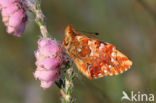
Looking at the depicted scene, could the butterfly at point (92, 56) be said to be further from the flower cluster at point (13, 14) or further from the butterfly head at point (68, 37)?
the flower cluster at point (13, 14)

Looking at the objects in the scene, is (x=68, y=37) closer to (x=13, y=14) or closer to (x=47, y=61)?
(x=47, y=61)

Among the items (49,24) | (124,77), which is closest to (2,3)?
(124,77)

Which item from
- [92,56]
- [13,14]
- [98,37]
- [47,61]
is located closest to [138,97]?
[98,37]

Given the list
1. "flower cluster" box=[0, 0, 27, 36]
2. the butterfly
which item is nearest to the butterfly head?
the butterfly

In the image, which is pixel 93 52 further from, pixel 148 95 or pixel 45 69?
pixel 148 95

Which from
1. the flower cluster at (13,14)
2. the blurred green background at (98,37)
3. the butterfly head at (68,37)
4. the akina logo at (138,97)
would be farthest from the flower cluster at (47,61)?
the akina logo at (138,97)

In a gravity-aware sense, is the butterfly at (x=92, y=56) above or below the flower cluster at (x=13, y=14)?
below
